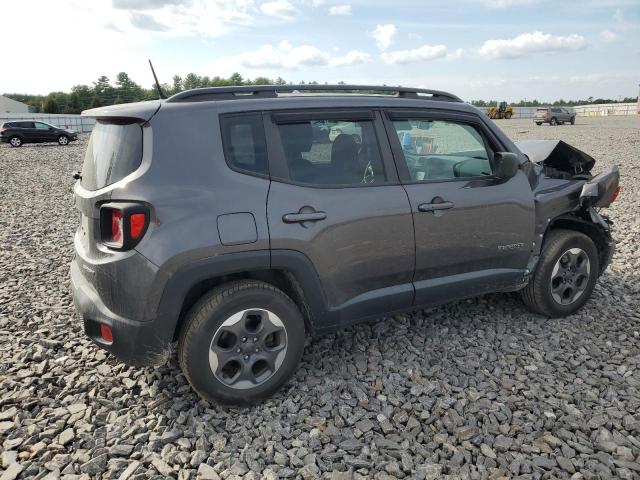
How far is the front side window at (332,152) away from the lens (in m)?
2.99

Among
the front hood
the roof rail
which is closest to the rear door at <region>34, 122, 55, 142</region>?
the roof rail

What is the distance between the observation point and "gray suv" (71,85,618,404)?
2648 mm

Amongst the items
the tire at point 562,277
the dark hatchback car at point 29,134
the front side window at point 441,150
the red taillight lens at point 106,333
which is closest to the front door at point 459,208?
the front side window at point 441,150

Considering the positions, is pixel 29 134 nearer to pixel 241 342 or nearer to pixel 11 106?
pixel 241 342

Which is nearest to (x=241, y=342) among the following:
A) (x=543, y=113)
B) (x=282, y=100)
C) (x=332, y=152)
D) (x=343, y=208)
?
(x=343, y=208)

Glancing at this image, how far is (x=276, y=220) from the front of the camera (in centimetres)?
281

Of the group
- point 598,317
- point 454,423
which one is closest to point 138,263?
point 454,423

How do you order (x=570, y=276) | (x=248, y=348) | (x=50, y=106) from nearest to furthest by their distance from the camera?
(x=248, y=348) → (x=570, y=276) → (x=50, y=106)

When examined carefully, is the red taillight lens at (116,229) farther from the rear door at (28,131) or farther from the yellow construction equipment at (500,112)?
the yellow construction equipment at (500,112)

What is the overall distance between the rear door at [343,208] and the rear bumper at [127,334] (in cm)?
81

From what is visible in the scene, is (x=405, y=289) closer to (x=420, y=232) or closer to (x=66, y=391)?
(x=420, y=232)

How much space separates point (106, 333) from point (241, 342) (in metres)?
0.75

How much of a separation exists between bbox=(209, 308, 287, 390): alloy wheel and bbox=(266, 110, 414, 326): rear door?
386 millimetres

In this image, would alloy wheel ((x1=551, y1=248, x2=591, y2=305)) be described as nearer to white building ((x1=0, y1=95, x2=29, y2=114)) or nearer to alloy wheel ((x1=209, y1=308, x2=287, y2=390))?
alloy wheel ((x1=209, y1=308, x2=287, y2=390))
